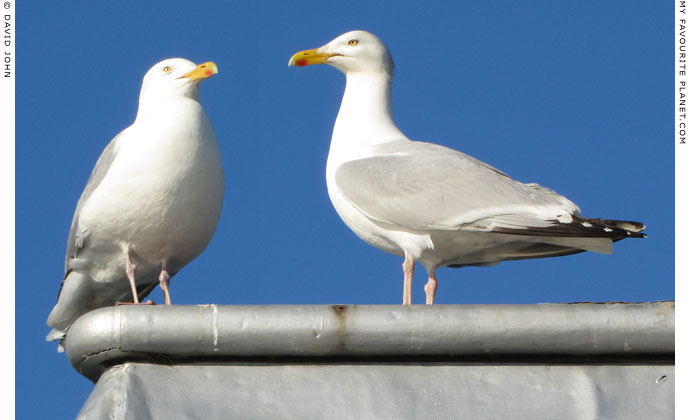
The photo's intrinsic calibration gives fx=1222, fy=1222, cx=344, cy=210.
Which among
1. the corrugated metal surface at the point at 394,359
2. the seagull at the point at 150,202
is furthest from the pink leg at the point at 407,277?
the corrugated metal surface at the point at 394,359

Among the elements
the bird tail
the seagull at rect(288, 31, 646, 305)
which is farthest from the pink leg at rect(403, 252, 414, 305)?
the bird tail

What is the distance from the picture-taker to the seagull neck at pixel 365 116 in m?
7.45

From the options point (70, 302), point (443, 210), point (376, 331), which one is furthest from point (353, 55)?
point (376, 331)

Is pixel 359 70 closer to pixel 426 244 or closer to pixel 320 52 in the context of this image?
pixel 320 52

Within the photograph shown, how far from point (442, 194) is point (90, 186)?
2.22 m

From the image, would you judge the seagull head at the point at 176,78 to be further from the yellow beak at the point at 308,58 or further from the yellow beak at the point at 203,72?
the yellow beak at the point at 308,58

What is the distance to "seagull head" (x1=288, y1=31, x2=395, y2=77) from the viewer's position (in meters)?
7.98

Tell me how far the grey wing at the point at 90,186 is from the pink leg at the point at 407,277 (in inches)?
74.9

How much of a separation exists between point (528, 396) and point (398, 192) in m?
2.87

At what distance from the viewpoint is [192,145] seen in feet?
23.6

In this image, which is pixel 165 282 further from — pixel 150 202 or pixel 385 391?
pixel 385 391

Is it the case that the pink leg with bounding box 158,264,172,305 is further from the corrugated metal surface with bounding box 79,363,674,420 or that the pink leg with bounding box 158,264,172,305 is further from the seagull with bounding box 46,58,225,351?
the corrugated metal surface with bounding box 79,363,674,420

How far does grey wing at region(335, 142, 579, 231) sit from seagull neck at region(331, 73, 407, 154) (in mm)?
336

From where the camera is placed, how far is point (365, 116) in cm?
764
